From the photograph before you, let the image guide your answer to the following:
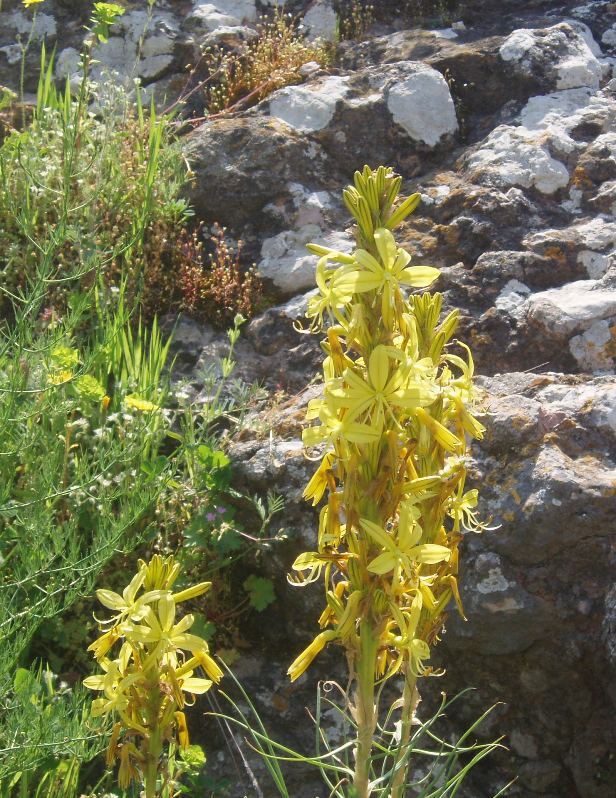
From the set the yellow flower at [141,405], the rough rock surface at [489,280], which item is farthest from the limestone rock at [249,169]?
the yellow flower at [141,405]

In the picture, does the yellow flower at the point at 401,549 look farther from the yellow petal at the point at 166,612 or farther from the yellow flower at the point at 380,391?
the yellow petal at the point at 166,612

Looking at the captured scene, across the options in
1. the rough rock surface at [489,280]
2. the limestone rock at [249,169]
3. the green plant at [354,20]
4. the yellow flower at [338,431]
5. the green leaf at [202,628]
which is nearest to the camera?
the yellow flower at [338,431]

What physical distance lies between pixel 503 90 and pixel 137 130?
1709 mm

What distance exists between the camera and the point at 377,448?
4.67 feet

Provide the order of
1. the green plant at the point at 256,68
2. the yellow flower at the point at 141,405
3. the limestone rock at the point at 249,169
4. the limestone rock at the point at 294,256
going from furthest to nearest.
→ the green plant at the point at 256,68
the limestone rock at the point at 249,169
the limestone rock at the point at 294,256
the yellow flower at the point at 141,405

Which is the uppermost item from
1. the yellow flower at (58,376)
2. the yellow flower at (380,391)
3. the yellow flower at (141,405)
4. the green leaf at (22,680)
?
the yellow flower at (380,391)

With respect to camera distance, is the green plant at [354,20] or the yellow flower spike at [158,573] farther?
the green plant at [354,20]

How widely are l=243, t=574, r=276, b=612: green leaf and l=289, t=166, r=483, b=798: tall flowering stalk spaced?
1.08 meters

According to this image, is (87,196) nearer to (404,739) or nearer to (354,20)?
(354,20)

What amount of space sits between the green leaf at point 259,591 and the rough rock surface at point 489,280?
42 millimetres

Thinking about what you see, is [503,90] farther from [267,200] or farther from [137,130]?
[137,130]

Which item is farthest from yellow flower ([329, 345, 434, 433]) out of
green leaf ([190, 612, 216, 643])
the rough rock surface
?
green leaf ([190, 612, 216, 643])

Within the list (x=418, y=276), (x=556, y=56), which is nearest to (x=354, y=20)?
(x=556, y=56)

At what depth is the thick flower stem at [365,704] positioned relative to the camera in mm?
1494
